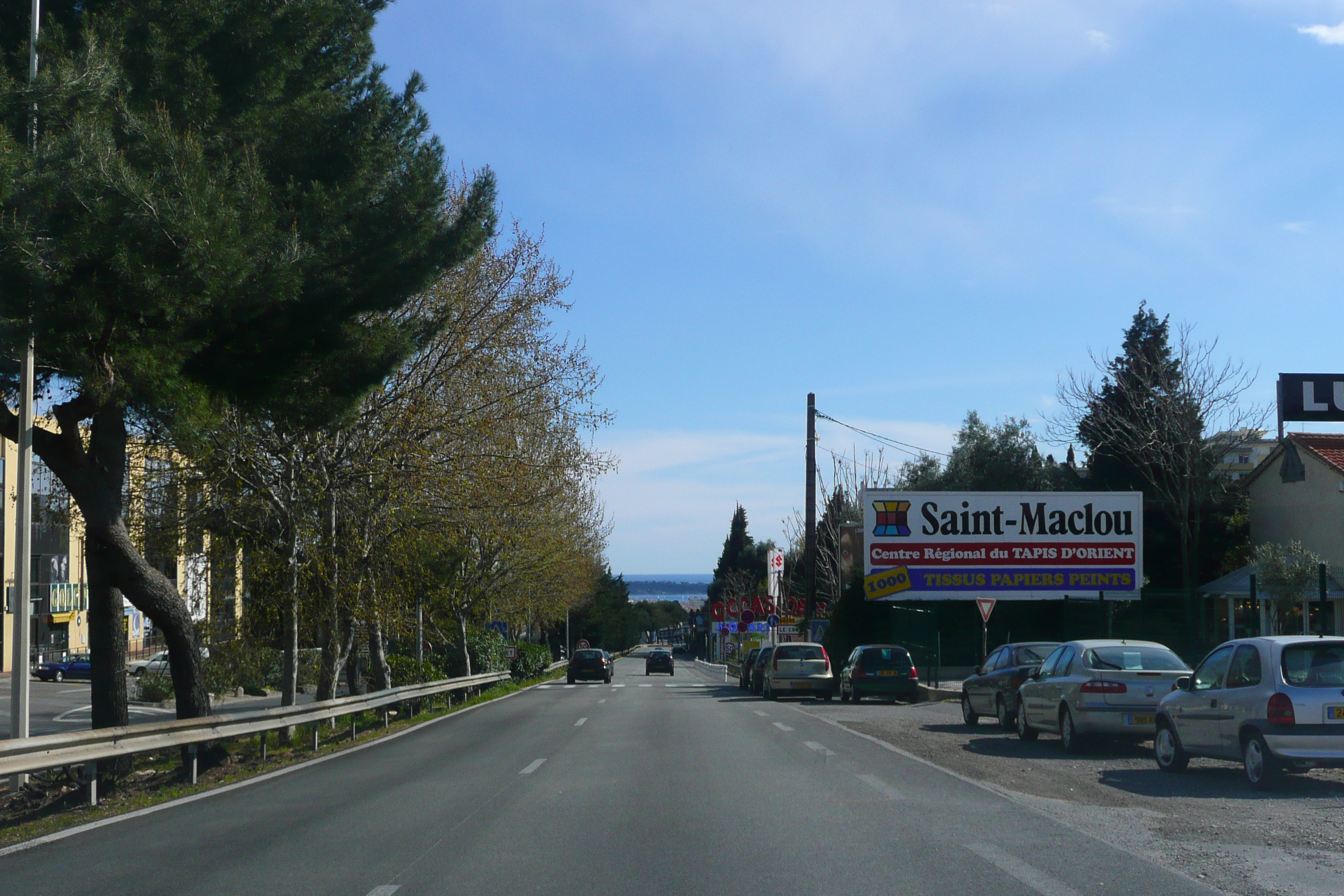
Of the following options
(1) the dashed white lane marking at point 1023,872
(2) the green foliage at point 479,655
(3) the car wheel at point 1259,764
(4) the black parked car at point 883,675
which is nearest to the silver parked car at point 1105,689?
(3) the car wheel at point 1259,764

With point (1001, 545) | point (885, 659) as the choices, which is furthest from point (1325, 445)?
point (885, 659)

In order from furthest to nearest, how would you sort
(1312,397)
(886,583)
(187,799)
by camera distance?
(886,583) < (1312,397) < (187,799)

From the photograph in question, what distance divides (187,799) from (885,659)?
2031cm

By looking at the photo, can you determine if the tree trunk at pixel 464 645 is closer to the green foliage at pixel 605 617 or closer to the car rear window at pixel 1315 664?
the car rear window at pixel 1315 664

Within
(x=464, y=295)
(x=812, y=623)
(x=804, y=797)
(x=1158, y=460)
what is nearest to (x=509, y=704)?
(x=464, y=295)

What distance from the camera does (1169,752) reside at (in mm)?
13180

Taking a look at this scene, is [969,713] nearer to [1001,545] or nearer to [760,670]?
[760,670]

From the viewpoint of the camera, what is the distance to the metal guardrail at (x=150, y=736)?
33.9 feet

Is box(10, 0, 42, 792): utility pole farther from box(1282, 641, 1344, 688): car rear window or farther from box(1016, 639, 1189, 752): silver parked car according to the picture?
box(1282, 641, 1344, 688): car rear window

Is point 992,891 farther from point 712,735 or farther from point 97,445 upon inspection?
point 97,445

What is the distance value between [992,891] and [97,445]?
12879 millimetres

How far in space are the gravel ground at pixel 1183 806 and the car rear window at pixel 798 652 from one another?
1365cm

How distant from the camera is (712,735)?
60.0 ft

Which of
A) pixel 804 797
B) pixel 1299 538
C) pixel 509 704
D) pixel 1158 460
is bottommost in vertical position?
pixel 509 704
